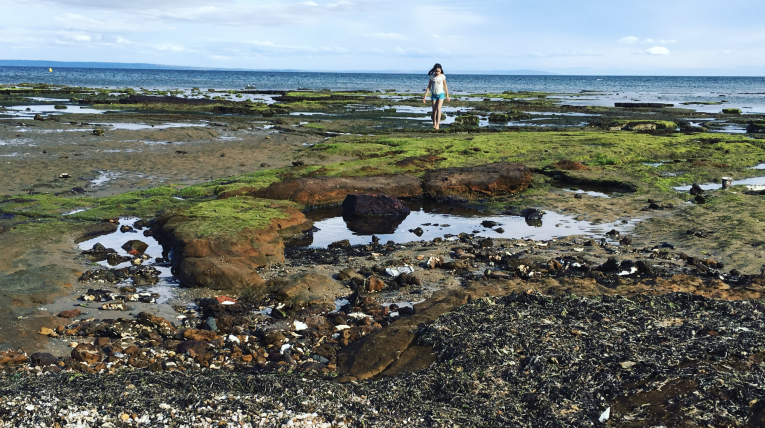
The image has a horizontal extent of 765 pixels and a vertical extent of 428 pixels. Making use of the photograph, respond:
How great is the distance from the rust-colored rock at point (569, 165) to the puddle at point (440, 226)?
13.2ft

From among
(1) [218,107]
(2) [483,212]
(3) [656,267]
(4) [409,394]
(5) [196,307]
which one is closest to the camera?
(4) [409,394]

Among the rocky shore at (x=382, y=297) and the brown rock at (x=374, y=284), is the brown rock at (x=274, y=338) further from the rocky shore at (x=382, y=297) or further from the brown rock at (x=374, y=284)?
the brown rock at (x=374, y=284)

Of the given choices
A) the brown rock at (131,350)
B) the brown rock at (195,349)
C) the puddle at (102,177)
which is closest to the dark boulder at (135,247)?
the brown rock at (131,350)

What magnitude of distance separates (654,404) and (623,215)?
24.1 feet

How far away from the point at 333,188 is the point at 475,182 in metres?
3.15

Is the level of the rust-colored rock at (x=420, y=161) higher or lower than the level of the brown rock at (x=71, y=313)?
higher

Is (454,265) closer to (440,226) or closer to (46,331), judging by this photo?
→ (440,226)

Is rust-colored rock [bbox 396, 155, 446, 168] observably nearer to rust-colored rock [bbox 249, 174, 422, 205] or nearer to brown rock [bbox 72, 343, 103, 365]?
rust-colored rock [bbox 249, 174, 422, 205]

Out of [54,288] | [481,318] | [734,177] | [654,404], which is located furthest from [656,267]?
[734,177]

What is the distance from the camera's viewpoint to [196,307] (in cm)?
704

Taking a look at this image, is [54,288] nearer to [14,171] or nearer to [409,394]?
[409,394]

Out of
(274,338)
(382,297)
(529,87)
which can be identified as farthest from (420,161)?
(529,87)

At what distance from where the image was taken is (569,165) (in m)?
15.5

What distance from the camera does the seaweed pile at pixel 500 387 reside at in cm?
445
